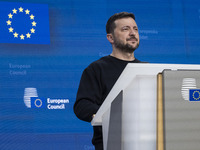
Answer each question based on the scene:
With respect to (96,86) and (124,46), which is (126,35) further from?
(96,86)

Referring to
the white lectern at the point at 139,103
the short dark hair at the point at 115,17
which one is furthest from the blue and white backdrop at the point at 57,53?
the white lectern at the point at 139,103

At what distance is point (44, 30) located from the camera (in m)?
2.51

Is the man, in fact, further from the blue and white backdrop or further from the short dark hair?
the blue and white backdrop

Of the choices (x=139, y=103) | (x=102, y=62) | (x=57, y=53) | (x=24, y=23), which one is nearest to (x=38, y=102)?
(x=57, y=53)

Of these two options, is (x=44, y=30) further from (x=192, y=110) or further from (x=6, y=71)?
(x=192, y=110)

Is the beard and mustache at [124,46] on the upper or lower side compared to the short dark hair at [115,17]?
lower

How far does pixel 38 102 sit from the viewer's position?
239 cm

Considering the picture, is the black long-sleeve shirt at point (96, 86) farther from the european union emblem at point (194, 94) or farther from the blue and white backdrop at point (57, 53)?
the blue and white backdrop at point (57, 53)

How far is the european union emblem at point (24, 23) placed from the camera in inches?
95.9

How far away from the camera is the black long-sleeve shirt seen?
143 centimetres

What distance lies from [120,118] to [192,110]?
17 cm

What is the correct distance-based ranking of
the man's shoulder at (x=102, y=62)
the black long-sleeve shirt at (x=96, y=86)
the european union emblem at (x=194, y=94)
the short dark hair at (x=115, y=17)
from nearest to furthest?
1. the european union emblem at (x=194, y=94)
2. the black long-sleeve shirt at (x=96, y=86)
3. the man's shoulder at (x=102, y=62)
4. the short dark hair at (x=115, y=17)

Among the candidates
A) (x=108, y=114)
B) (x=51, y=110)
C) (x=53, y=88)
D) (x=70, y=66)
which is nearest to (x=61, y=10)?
(x=70, y=66)

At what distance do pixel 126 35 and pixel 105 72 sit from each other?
0.27m
